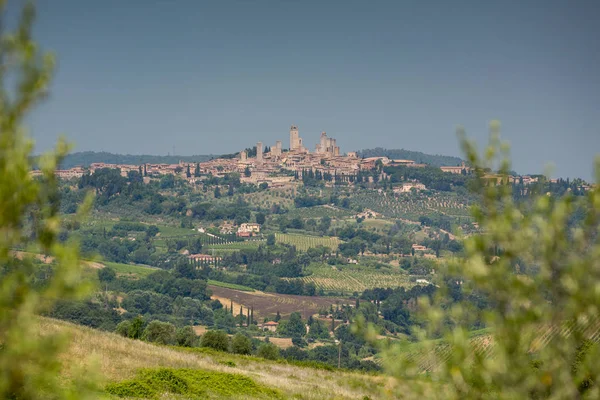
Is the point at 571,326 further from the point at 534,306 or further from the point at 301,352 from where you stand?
Result: the point at 301,352

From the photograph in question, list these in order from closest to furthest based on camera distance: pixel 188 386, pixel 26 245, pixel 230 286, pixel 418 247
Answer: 1. pixel 26 245
2. pixel 188 386
3. pixel 230 286
4. pixel 418 247

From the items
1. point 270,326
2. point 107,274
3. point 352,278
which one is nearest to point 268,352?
point 270,326

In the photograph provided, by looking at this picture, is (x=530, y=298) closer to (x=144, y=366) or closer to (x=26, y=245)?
(x=26, y=245)

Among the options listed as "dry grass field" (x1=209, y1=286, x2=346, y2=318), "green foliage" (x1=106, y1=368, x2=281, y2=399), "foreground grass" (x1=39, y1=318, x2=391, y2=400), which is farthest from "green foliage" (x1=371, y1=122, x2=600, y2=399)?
"dry grass field" (x1=209, y1=286, x2=346, y2=318)

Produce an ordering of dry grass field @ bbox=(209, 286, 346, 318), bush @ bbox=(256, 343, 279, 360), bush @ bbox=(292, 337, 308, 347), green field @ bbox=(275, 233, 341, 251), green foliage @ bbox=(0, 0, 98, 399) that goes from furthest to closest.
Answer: green field @ bbox=(275, 233, 341, 251)
dry grass field @ bbox=(209, 286, 346, 318)
bush @ bbox=(292, 337, 308, 347)
bush @ bbox=(256, 343, 279, 360)
green foliage @ bbox=(0, 0, 98, 399)

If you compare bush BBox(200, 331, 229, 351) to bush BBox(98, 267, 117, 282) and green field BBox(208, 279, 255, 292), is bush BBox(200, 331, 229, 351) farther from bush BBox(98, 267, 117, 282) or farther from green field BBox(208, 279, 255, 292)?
green field BBox(208, 279, 255, 292)

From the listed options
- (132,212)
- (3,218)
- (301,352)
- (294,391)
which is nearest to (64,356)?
(294,391)
